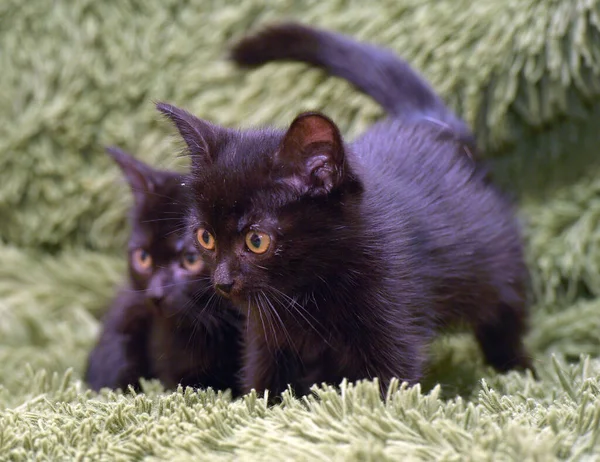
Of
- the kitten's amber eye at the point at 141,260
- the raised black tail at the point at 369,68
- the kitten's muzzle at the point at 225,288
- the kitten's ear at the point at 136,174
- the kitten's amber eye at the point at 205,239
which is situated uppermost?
the raised black tail at the point at 369,68

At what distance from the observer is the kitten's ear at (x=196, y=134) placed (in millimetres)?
1021

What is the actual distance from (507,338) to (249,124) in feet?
Answer: 2.27

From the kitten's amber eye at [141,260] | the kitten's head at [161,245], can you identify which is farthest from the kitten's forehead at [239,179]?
the kitten's amber eye at [141,260]

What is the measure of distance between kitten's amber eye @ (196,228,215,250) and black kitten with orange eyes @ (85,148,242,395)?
0.44 ft

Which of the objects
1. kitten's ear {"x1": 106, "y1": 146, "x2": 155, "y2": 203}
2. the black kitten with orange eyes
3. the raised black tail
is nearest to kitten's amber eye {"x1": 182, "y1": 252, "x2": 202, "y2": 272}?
the black kitten with orange eyes

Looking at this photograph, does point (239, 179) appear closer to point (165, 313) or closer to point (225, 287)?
point (225, 287)

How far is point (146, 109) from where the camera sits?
183 centimetres

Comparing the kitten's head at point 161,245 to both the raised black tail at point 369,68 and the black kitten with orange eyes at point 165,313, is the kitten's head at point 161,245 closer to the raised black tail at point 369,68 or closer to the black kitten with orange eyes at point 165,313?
the black kitten with orange eyes at point 165,313

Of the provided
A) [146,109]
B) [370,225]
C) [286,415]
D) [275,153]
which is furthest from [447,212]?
[146,109]

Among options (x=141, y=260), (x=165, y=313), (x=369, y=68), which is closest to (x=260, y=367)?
(x=165, y=313)

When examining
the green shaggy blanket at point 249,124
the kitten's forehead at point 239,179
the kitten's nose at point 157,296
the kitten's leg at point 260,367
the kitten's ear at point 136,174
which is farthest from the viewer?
the kitten's ear at point 136,174

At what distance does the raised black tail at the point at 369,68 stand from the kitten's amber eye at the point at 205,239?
Result: 0.54m

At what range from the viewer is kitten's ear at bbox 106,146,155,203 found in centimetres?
132

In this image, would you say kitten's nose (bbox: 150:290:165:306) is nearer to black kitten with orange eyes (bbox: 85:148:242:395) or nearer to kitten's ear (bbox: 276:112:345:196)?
black kitten with orange eyes (bbox: 85:148:242:395)
